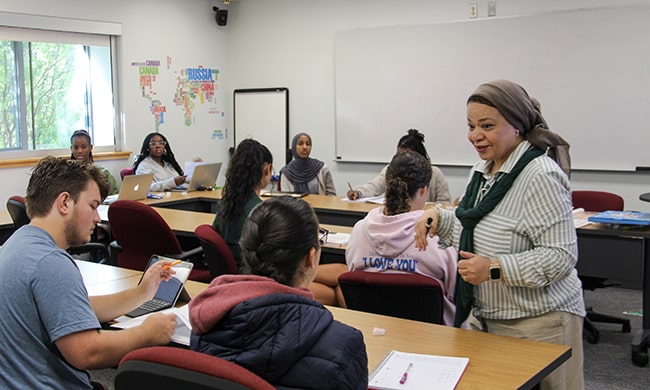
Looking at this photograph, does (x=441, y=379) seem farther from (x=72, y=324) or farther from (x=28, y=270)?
(x=28, y=270)

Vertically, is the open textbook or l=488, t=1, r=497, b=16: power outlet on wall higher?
l=488, t=1, r=497, b=16: power outlet on wall

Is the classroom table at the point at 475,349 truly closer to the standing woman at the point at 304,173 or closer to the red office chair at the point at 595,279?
the red office chair at the point at 595,279

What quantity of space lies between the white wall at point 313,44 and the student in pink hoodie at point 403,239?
3.74 m

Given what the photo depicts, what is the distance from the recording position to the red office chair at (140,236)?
368 cm

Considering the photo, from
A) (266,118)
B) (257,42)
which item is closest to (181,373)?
(266,118)

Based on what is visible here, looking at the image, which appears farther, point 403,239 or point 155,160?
point 155,160

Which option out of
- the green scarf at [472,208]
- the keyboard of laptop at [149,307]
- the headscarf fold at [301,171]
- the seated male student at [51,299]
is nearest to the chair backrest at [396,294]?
the green scarf at [472,208]

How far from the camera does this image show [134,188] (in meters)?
5.48

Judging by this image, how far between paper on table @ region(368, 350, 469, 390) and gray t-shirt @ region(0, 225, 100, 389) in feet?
2.57

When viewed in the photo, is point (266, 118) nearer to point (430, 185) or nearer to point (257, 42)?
point (257, 42)

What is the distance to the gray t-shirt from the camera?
1.67 meters

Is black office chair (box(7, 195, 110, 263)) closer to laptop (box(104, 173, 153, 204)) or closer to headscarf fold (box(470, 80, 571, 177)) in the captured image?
laptop (box(104, 173, 153, 204))

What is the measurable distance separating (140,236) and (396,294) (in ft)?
6.13

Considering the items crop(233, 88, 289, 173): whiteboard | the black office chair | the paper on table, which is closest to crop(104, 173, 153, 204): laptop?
the black office chair
